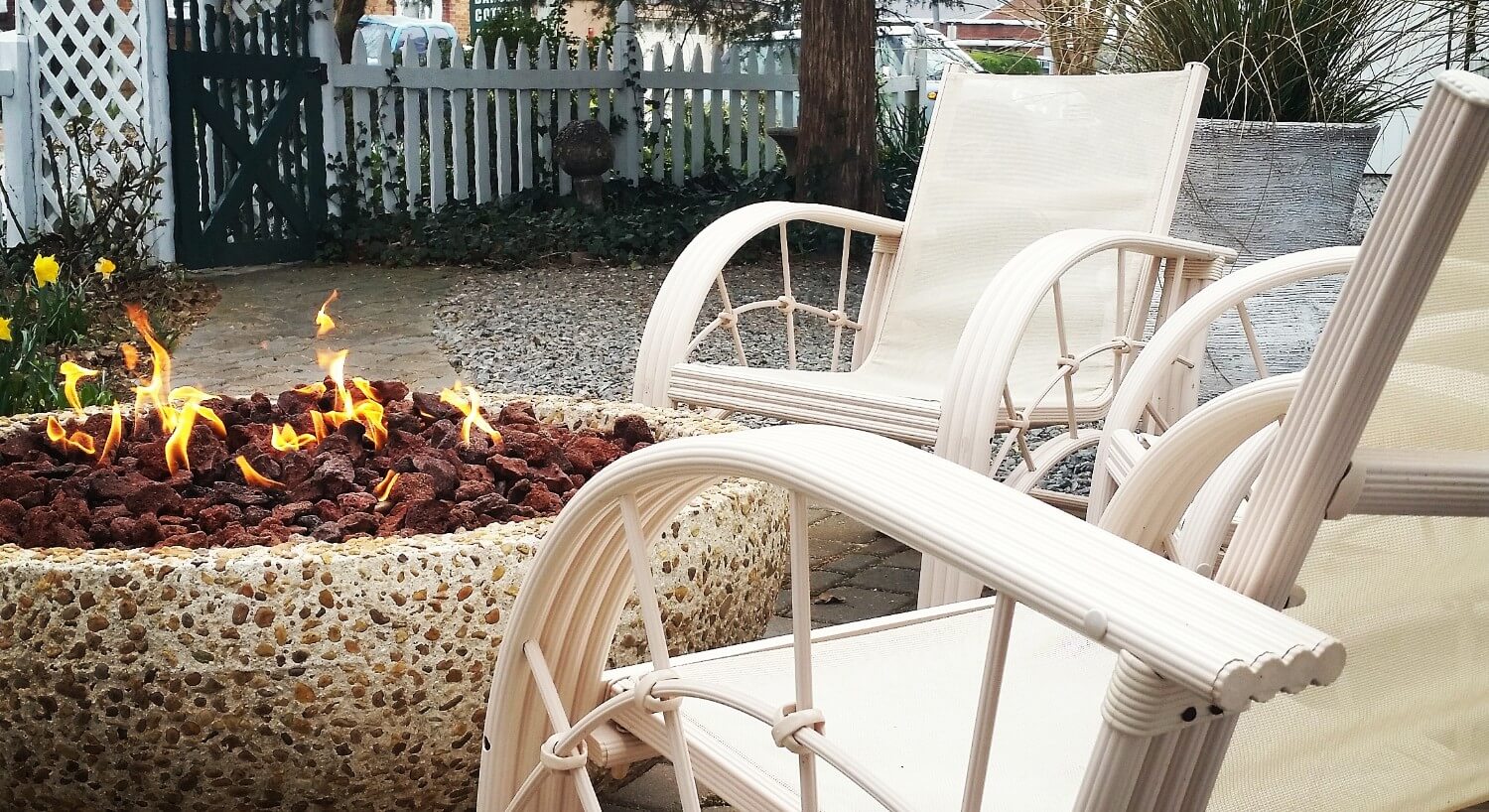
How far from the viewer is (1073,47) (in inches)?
163

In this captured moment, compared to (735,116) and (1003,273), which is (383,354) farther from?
(735,116)

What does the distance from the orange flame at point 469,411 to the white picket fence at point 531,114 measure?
5692mm

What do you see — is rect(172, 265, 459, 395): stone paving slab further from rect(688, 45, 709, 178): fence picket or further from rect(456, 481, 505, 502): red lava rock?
rect(456, 481, 505, 502): red lava rock

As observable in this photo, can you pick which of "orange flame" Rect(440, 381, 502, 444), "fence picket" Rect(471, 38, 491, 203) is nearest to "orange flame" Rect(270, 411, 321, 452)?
"orange flame" Rect(440, 381, 502, 444)

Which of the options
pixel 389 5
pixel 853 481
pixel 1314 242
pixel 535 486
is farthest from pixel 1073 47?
pixel 389 5

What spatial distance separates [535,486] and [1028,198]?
1.63m

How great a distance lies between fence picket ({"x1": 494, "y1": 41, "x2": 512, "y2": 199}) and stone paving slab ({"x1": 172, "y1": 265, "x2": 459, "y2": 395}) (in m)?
1.30

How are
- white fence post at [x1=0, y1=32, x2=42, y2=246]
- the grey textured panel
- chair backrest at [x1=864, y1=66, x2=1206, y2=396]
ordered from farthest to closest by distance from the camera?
white fence post at [x1=0, y1=32, x2=42, y2=246], the grey textured panel, chair backrest at [x1=864, y1=66, x2=1206, y2=396]

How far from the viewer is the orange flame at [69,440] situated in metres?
1.97

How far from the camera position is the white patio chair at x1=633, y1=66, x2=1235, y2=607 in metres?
2.32

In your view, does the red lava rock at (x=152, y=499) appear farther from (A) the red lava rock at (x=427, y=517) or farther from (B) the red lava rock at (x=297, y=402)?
(B) the red lava rock at (x=297, y=402)

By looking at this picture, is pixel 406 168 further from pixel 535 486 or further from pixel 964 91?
pixel 535 486

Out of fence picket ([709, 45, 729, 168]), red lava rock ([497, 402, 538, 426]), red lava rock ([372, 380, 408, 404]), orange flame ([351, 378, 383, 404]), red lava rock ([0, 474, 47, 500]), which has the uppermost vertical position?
fence picket ([709, 45, 729, 168])

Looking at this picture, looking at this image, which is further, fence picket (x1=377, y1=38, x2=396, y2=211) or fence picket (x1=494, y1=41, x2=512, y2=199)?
fence picket (x1=494, y1=41, x2=512, y2=199)
